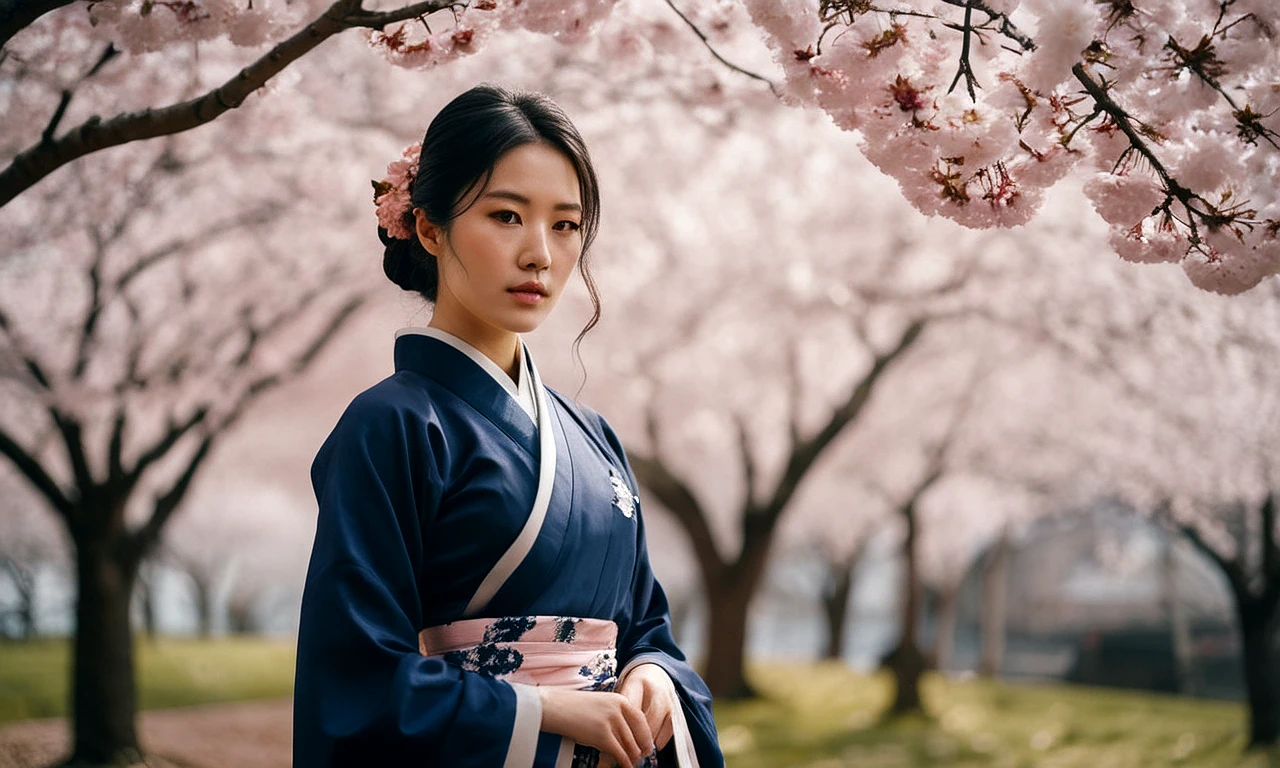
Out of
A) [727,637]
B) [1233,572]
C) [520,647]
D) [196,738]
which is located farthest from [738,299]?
[520,647]

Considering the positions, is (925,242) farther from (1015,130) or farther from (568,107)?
(1015,130)

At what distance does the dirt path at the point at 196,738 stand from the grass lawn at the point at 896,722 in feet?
3.39

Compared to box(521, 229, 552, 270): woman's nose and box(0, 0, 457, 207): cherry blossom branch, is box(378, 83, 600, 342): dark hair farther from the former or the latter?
box(0, 0, 457, 207): cherry blossom branch

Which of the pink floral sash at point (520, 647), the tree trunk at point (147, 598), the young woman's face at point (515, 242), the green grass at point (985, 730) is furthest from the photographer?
the tree trunk at point (147, 598)

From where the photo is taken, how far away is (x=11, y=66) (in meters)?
4.06

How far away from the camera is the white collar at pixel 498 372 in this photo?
6.26 ft

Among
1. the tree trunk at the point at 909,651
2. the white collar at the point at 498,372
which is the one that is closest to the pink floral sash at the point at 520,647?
the white collar at the point at 498,372

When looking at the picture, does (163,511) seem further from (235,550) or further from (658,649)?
(235,550)

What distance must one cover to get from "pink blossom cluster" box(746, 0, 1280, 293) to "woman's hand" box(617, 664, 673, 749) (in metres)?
1.03

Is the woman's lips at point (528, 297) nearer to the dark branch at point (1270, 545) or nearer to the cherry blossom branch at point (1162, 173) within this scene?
the cherry blossom branch at point (1162, 173)

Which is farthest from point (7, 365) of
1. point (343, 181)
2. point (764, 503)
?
point (764, 503)

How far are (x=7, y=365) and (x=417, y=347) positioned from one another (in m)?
6.53

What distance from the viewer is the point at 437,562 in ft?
5.59

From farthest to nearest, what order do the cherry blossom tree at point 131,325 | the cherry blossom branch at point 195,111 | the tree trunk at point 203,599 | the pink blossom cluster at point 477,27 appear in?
1. the tree trunk at point 203,599
2. the cherry blossom tree at point 131,325
3. the pink blossom cluster at point 477,27
4. the cherry blossom branch at point 195,111
